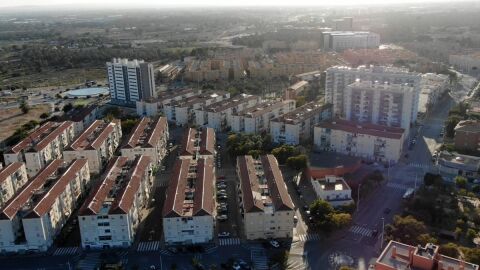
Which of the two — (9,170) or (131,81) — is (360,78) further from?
(9,170)

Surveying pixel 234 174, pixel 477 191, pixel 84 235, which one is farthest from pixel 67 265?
pixel 477 191

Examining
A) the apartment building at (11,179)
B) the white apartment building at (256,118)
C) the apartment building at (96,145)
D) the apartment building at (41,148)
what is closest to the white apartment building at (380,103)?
the white apartment building at (256,118)

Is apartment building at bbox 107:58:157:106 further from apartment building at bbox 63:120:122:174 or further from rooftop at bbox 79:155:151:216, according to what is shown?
rooftop at bbox 79:155:151:216

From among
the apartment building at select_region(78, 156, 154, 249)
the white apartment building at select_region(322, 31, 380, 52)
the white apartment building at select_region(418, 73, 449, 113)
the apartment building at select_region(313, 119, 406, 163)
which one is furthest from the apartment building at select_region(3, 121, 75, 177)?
the white apartment building at select_region(322, 31, 380, 52)

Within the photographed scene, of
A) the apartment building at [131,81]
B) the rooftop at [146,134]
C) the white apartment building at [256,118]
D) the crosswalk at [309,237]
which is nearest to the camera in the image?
the crosswalk at [309,237]

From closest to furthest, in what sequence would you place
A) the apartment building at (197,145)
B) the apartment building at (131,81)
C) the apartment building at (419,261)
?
1. the apartment building at (419,261)
2. the apartment building at (197,145)
3. the apartment building at (131,81)

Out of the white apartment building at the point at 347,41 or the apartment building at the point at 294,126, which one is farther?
the white apartment building at the point at 347,41

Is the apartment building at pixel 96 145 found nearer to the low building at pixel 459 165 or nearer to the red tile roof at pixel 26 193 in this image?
the red tile roof at pixel 26 193
